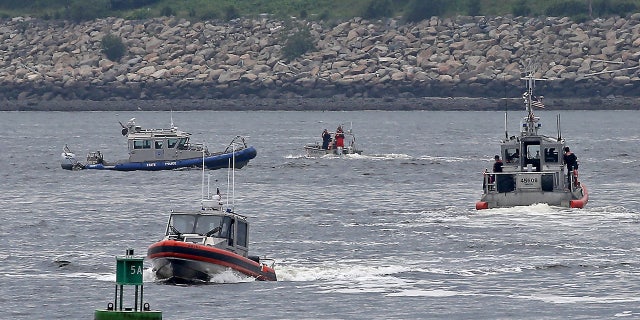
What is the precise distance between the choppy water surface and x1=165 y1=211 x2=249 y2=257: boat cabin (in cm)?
106

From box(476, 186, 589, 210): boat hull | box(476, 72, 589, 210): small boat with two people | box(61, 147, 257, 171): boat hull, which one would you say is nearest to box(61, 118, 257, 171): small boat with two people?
box(61, 147, 257, 171): boat hull

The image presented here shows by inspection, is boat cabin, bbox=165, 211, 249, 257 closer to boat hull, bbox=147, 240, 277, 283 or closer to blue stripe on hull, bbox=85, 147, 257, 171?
boat hull, bbox=147, 240, 277, 283

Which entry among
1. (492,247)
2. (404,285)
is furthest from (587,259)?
(404,285)

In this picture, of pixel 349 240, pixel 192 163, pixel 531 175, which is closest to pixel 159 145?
pixel 192 163

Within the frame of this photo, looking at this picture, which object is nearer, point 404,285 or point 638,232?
point 404,285

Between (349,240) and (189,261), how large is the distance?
47.5 feet

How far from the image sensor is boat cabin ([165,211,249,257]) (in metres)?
46.7

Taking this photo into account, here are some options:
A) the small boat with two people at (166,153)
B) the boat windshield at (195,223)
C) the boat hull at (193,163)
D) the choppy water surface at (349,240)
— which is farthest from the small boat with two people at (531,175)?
the small boat with two people at (166,153)

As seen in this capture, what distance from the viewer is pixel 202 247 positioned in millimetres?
45875

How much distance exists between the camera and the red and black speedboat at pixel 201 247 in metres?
45.9

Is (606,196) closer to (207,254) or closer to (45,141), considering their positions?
(207,254)

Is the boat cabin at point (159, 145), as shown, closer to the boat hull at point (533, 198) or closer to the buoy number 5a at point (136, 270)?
the boat hull at point (533, 198)

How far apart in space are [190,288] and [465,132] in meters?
113

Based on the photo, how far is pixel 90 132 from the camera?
16338 cm
